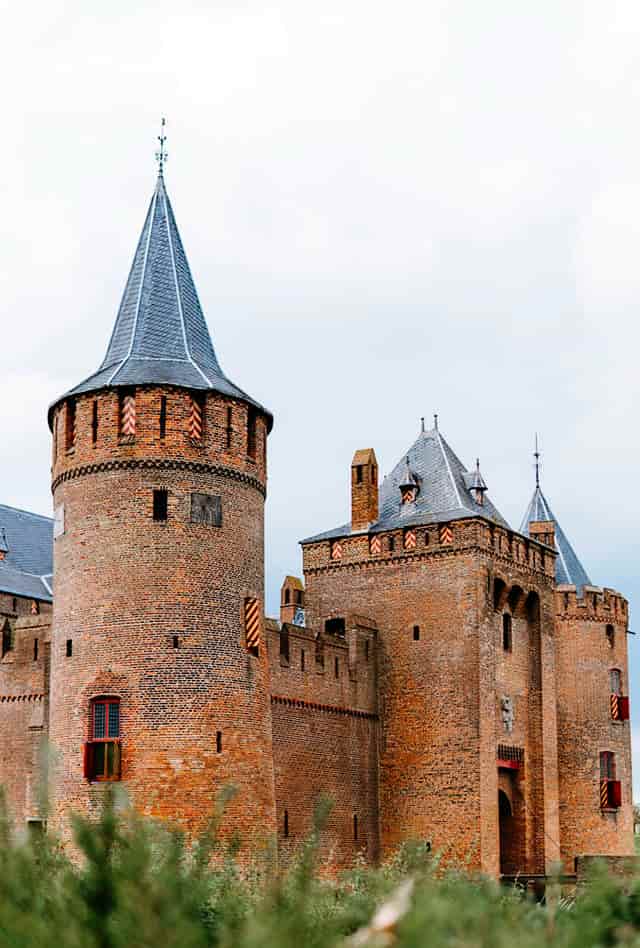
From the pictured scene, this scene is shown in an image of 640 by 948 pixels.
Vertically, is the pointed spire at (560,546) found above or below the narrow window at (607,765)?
above

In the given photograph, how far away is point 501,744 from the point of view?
1244 inches

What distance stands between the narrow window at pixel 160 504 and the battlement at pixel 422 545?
9439mm

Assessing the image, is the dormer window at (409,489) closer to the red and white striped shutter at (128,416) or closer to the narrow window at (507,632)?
the narrow window at (507,632)

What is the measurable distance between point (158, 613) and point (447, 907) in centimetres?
1821

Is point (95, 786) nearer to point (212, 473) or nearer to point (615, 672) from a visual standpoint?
point (212, 473)

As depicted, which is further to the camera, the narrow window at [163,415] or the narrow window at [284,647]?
the narrow window at [284,647]

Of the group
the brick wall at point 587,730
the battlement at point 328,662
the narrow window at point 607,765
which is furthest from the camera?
the narrow window at point 607,765

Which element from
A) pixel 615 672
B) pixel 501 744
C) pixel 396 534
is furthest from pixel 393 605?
pixel 615 672

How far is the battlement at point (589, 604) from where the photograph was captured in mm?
36331

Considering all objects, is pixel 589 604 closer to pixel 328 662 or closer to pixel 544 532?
pixel 544 532

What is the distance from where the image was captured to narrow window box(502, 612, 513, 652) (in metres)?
32.6

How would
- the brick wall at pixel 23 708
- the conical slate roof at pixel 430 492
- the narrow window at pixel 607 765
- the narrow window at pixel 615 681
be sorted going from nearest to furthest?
the brick wall at pixel 23 708 → the conical slate roof at pixel 430 492 → the narrow window at pixel 607 765 → the narrow window at pixel 615 681

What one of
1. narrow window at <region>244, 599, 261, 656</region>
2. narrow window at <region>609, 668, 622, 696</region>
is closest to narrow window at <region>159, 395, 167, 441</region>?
narrow window at <region>244, 599, 261, 656</region>

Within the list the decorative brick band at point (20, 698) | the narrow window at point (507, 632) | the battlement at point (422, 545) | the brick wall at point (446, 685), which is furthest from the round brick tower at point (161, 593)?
the narrow window at point (507, 632)
